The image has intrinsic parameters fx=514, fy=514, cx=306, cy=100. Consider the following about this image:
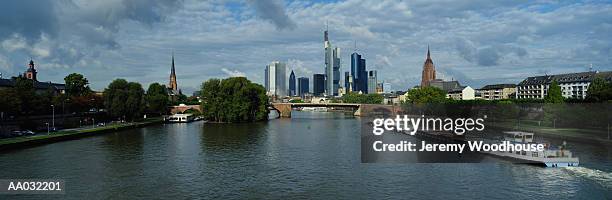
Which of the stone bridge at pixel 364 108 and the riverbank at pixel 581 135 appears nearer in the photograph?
the riverbank at pixel 581 135

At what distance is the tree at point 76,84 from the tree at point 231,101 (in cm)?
2739

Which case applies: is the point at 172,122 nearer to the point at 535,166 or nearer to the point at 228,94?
the point at 228,94

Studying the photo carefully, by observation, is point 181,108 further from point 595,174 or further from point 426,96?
point 595,174

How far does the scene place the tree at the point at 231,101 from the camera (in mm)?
105125

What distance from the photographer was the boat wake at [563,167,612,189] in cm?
3220

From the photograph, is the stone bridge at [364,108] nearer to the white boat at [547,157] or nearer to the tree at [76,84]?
the tree at [76,84]

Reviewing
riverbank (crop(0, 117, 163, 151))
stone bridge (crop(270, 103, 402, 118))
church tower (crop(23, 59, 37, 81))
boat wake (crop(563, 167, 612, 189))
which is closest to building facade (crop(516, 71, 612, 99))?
stone bridge (crop(270, 103, 402, 118))

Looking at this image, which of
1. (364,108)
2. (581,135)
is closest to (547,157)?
(581,135)

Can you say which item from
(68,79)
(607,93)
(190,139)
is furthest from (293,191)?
(68,79)

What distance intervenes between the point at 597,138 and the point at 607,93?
88.4 feet

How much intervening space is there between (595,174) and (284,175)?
837 inches

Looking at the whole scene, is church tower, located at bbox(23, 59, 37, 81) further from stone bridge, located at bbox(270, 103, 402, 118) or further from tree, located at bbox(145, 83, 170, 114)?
stone bridge, located at bbox(270, 103, 402, 118)

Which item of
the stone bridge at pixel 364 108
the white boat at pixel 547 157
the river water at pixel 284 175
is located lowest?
the river water at pixel 284 175

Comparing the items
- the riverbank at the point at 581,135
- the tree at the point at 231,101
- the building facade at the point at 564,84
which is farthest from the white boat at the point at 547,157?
the building facade at the point at 564,84
